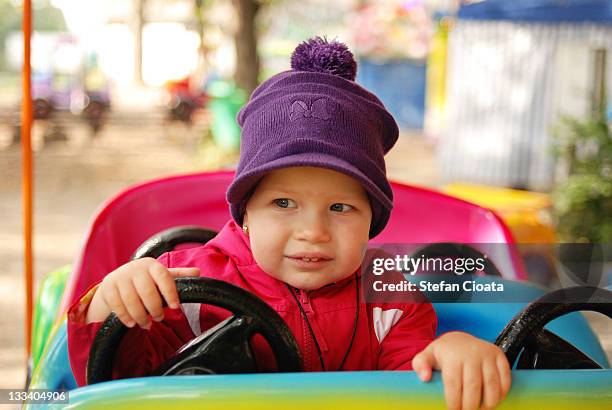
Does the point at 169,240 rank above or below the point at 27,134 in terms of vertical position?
below

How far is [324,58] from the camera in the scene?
52.4 inches

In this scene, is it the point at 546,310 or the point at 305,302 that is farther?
the point at 305,302

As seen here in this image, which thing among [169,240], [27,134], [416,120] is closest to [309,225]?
[169,240]

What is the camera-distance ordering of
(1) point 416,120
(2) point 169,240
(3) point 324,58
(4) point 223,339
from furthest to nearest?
(1) point 416,120, (2) point 169,240, (3) point 324,58, (4) point 223,339

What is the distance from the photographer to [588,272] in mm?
1290

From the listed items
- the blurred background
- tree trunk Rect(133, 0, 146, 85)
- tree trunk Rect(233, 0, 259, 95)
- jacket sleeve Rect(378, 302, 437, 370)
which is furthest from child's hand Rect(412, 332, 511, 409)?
tree trunk Rect(133, 0, 146, 85)

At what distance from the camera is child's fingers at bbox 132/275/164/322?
1.05 m

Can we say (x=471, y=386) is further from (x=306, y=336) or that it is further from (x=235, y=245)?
(x=235, y=245)

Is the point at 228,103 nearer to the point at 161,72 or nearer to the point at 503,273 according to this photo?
the point at 503,273

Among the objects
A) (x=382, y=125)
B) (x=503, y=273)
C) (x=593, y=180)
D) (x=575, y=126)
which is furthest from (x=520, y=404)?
(x=575, y=126)

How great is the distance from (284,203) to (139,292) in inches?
10.3

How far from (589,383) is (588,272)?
1.10 ft

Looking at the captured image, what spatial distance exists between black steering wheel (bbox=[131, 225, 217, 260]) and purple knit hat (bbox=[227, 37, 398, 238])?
1.40 ft

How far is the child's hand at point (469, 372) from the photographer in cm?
97
